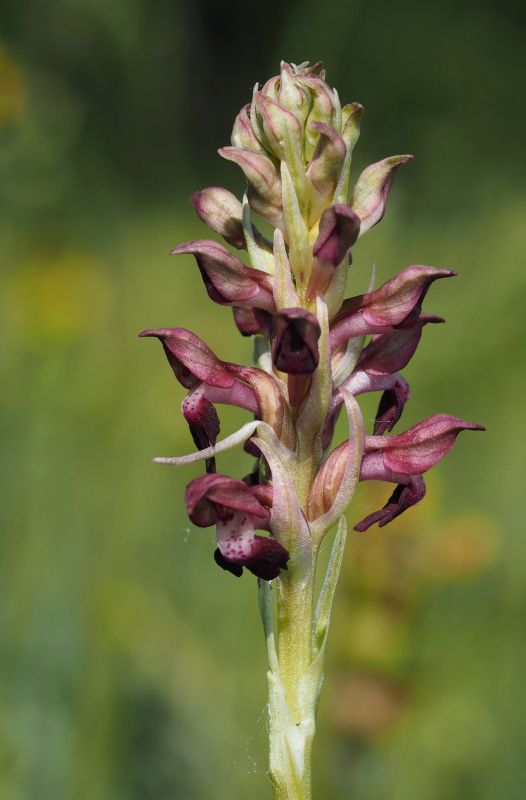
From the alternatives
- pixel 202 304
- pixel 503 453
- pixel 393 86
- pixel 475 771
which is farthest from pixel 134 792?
pixel 393 86

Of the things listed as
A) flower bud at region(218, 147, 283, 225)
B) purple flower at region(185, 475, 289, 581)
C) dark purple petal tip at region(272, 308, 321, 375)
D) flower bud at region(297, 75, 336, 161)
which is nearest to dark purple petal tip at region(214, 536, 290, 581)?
purple flower at region(185, 475, 289, 581)

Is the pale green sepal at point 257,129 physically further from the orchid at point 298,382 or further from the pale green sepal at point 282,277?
the pale green sepal at point 282,277

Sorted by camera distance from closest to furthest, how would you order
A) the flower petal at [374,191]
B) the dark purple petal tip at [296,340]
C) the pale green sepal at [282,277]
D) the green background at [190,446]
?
the dark purple petal tip at [296,340] < the pale green sepal at [282,277] < the flower petal at [374,191] < the green background at [190,446]

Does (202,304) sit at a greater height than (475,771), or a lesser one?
greater

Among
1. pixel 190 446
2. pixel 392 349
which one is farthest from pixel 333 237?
pixel 190 446

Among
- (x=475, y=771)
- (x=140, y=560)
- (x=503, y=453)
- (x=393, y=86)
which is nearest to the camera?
(x=475, y=771)

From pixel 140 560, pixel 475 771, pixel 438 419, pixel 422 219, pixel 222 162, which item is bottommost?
pixel 475 771

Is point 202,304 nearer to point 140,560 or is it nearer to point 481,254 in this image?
point 481,254

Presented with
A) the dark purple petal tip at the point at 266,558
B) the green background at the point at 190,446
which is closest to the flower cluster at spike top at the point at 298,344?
the dark purple petal tip at the point at 266,558
